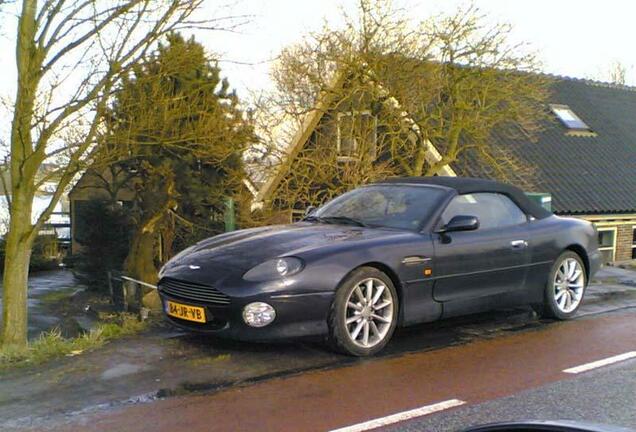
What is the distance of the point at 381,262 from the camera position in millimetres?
5539

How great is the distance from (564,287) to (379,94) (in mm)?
7064

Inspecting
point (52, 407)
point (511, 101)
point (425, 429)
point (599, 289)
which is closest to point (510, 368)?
point (425, 429)

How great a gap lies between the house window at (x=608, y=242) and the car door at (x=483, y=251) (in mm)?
13817

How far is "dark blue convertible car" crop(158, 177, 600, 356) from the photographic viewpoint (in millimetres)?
5152

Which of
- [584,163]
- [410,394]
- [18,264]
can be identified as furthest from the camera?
[584,163]

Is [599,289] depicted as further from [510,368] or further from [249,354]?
[249,354]

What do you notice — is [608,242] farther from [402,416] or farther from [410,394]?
[402,416]

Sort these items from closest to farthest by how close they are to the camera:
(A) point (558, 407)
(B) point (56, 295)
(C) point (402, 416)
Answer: (C) point (402, 416) → (A) point (558, 407) → (B) point (56, 295)

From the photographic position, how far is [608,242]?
19422 mm

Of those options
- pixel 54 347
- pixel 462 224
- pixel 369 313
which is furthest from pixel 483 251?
pixel 54 347

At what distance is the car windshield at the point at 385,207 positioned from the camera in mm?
6172

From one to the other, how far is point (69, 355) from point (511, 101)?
11.4m

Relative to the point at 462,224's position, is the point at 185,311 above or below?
below

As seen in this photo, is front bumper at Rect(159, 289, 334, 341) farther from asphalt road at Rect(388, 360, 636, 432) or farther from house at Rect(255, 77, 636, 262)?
house at Rect(255, 77, 636, 262)
